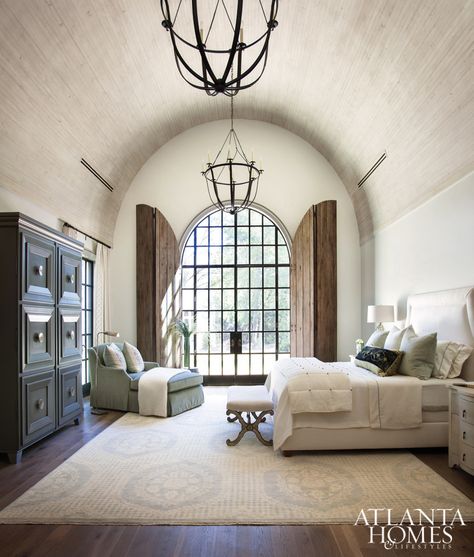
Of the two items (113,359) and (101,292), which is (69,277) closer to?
(113,359)

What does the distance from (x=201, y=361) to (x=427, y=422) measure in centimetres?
421

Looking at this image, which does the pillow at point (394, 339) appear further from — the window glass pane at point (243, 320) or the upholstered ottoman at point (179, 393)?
the window glass pane at point (243, 320)

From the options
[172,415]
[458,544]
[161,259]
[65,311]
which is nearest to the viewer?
[458,544]

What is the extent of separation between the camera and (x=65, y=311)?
4.24 meters

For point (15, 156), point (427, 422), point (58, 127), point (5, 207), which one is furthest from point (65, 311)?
point (427, 422)

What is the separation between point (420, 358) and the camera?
378 centimetres

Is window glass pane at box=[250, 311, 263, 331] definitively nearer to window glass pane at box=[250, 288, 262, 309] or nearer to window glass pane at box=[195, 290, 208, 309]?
window glass pane at box=[250, 288, 262, 309]

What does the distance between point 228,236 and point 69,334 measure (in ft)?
11.8

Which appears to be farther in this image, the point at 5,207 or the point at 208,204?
the point at 208,204

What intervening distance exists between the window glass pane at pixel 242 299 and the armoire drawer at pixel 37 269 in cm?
367

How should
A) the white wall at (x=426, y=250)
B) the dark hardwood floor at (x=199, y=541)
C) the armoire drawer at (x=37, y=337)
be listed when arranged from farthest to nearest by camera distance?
the white wall at (x=426, y=250)
the armoire drawer at (x=37, y=337)
the dark hardwood floor at (x=199, y=541)

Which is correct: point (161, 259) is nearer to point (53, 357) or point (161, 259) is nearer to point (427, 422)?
point (53, 357)

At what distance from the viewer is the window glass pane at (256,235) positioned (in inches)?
285

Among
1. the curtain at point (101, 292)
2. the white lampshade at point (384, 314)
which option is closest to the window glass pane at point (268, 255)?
the white lampshade at point (384, 314)
